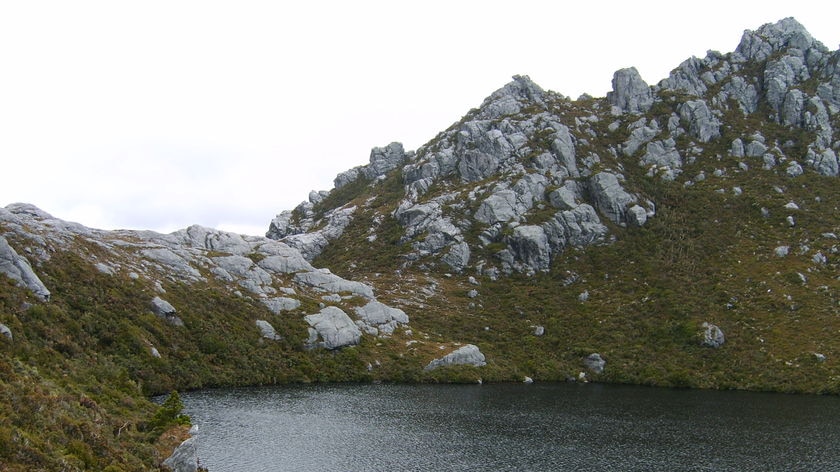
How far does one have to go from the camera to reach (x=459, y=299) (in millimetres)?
159125

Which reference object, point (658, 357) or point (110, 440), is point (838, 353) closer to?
point (658, 357)

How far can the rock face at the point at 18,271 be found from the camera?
234 feet

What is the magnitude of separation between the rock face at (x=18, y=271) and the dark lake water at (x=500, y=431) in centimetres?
2572

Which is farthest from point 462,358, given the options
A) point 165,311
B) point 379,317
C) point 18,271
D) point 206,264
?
point 18,271

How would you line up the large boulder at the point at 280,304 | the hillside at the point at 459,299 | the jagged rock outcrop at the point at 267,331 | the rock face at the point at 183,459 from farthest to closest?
the large boulder at the point at 280,304 < the jagged rock outcrop at the point at 267,331 < the hillside at the point at 459,299 < the rock face at the point at 183,459

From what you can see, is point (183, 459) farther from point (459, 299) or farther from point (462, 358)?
point (459, 299)

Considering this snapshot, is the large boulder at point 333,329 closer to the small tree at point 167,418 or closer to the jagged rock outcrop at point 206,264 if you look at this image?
the jagged rock outcrop at point 206,264

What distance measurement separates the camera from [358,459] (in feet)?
193

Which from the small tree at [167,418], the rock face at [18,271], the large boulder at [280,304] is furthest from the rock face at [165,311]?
the small tree at [167,418]

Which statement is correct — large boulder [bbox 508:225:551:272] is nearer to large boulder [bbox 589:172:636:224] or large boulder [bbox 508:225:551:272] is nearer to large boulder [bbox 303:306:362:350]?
large boulder [bbox 589:172:636:224]

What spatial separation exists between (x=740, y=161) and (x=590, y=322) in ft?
333

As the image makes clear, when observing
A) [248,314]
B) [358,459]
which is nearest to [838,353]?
[358,459]

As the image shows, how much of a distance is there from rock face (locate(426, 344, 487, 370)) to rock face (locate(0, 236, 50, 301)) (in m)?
75.1

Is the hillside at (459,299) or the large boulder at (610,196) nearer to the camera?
the hillside at (459,299)
